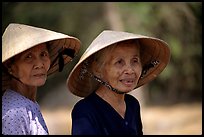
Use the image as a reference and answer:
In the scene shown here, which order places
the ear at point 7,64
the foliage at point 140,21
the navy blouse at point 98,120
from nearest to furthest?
1. the navy blouse at point 98,120
2. the ear at point 7,64
3. the foliage at point 140,21

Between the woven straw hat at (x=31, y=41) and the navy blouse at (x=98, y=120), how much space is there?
0.37 meters

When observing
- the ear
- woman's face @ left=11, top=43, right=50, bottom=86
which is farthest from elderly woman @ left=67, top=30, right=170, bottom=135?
the ear

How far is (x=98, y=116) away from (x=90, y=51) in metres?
0.34

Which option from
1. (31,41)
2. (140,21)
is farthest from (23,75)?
(140,21)

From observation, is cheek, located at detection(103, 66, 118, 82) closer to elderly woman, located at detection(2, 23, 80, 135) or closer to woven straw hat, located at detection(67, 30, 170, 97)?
woven straw hat, located at detection(67, 30, 170, 97)

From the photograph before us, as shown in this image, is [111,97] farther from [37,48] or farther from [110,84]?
[37,48]

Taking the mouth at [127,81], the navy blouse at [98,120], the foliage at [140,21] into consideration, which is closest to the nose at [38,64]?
the navy blouse at [98,120]

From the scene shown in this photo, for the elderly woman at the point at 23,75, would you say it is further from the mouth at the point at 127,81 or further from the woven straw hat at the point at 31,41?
the mouth at the point at 127,81

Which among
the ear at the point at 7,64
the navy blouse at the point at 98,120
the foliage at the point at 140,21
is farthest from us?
the foliage at the point at 140,21

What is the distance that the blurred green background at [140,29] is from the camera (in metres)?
9.87

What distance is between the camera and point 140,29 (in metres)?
9.89

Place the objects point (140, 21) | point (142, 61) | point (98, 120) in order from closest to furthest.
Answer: point (98, 120)
point (142, 61)
point (140, 21)

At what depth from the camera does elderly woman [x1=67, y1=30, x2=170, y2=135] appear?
2.55 metres

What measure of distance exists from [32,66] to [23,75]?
2.7 inches
